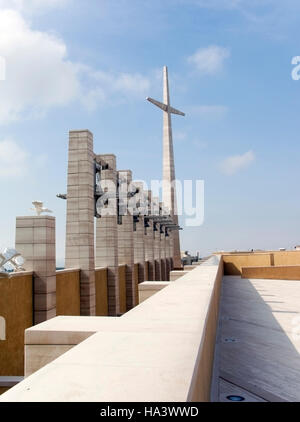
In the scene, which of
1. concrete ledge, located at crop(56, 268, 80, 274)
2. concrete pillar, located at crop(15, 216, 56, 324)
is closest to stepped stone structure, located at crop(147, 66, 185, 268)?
concrete ledge, located at crop(56, 268, 80, 274)

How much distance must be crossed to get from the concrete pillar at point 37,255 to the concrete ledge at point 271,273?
18415 mm

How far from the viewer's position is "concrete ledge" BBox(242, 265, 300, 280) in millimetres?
30484

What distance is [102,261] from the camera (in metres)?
26.6

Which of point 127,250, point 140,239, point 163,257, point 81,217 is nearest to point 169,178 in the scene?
point 163,257

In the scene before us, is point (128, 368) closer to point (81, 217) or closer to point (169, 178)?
point (81, 217)

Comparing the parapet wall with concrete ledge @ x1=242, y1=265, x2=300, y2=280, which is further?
concrete ledge @ x1=242, y1=265, x2=300, y2=280

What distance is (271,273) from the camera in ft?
100

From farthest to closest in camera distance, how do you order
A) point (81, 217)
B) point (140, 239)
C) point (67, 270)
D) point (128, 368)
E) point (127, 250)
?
point (140, 239)
point (127, 250)
point (81, 217)
point (67, 270)
point (128, 368)

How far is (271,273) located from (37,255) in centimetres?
2023

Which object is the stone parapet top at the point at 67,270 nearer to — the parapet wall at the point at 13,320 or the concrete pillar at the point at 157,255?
the parapet wall at the point at 13,320

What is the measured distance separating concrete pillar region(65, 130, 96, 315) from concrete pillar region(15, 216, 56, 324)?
541 centimetres

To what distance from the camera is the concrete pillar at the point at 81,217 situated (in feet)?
70.6

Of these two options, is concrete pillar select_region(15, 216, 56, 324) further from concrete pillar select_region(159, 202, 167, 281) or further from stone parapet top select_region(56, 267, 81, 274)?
concrete pillar select_region(159, 202, 167, 281)
